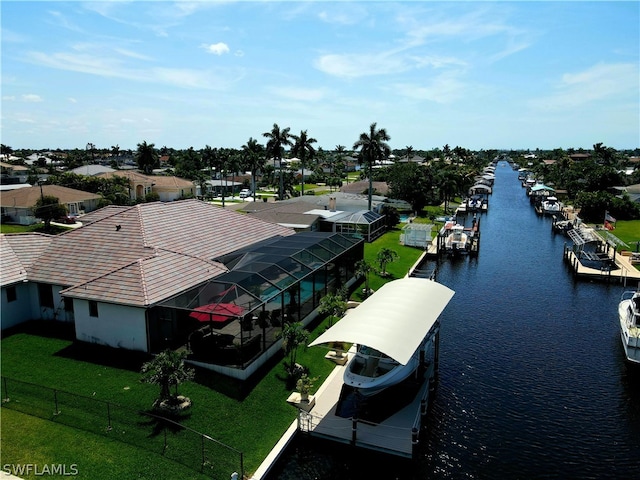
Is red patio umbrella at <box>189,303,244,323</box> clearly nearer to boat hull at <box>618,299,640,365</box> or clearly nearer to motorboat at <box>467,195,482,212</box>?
boat hull at <box>618,299,640,365</box>

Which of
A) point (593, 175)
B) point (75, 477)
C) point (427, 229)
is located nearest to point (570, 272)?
point (427, 229)

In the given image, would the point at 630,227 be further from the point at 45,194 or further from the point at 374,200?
the point at 45,194

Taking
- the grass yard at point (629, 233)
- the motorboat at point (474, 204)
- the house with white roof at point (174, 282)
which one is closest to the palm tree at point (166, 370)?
the house with white roof at point (174, 282)

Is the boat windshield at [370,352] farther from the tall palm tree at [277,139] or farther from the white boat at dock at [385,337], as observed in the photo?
the tall palm tree at [277,139]

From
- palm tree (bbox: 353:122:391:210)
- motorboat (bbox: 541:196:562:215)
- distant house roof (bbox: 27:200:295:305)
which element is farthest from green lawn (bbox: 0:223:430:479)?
motorboat (bbox: 541:196:562:215)

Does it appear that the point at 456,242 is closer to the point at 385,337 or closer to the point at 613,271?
the point at 613,271
